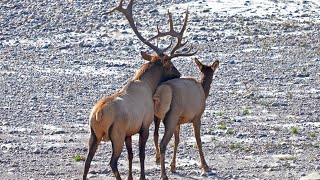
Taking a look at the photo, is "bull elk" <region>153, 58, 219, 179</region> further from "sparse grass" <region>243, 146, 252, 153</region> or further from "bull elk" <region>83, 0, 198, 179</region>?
"sparse grass" <region>243, 146, 252, 153</region>

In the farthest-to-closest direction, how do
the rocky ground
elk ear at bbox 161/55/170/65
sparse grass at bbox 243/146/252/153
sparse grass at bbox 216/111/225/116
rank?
1. sparse grass at bbox 216/111/225/116
2. sparse grass at bbox 243/146/252/153
3. the rocky ground
4. elk ear at bbox 161/55/170/65

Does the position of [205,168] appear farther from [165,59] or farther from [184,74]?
[184,74]

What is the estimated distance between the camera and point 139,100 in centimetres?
1463

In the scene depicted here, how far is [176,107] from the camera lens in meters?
15.3

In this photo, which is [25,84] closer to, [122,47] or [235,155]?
[122,47]

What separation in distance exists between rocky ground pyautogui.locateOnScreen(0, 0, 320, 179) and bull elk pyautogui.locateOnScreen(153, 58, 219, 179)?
45 centimetres

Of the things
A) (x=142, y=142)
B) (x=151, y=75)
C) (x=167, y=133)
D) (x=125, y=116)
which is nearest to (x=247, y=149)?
(x=167, y=133)

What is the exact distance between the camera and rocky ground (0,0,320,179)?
16.2 meters

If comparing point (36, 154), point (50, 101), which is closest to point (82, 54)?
point (50, 101)

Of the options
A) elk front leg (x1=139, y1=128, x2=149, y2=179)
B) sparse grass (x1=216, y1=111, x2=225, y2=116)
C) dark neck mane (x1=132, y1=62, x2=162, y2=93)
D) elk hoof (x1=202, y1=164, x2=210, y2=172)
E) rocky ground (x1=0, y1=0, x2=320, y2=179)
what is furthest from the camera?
sparse grass (x1=216, y1=111, x2=225, y2=116)

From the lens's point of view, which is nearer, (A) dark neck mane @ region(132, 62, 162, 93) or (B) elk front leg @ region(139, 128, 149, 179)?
(B) elk front leg @ region(139, 128, 149, 179)

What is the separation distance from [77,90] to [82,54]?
4381 mm

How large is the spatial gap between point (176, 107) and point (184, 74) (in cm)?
896

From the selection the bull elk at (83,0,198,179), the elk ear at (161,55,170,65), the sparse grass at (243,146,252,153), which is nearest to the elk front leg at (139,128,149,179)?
the bull elk at (83,0,198,179)
